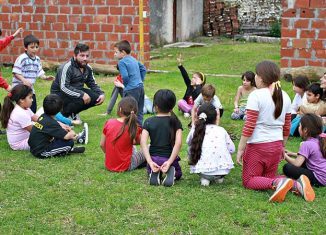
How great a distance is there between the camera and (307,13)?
12.3 metres

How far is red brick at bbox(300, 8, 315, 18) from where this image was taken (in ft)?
40.2

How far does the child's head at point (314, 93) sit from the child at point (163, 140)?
8.92 feet

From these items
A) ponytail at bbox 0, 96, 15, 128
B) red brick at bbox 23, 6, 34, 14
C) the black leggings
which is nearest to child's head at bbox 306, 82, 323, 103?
the black leggings

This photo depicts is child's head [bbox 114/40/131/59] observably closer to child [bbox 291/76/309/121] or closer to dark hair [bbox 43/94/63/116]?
dark hair [bbox 43/94/63/116]

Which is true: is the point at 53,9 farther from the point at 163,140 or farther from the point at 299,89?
the point at 163,140

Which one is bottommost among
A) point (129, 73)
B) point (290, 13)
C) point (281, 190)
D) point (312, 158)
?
point (281, 190)

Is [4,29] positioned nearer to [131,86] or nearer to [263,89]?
[131,86]

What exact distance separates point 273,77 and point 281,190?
113 centimetres

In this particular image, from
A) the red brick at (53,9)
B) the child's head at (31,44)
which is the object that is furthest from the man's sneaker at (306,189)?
the red brick at (53,9)

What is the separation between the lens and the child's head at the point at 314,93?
26.6 feet

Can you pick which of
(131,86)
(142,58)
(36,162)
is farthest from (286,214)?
(142,58)

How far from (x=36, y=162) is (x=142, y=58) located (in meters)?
7.39

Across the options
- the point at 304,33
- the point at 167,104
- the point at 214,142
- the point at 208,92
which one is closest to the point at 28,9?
the point at 304,33

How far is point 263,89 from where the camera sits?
581cm
